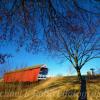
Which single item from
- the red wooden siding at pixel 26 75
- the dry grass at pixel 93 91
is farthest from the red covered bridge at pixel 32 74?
the dry grass at pixel 93 91

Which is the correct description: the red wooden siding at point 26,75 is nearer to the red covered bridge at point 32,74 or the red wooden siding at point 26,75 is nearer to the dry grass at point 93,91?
the red covered bridge at point 32,74

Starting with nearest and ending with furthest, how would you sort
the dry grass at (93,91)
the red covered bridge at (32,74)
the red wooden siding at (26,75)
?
the dry grass at (93,91) < the red covered bridge at (32,74) < the red wooden siding at (26,75)

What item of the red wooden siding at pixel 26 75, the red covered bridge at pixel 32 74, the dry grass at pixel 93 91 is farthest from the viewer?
the red wooden siding at pixel 26 75

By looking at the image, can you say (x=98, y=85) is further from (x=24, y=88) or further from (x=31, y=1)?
(x=31, y=1)

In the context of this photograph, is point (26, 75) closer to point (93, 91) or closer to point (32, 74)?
point (32, 74)

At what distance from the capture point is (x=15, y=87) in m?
Result: 33.6

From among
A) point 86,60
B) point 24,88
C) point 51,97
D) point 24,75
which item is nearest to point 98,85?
point 86,60

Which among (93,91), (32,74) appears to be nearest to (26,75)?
(32,74)

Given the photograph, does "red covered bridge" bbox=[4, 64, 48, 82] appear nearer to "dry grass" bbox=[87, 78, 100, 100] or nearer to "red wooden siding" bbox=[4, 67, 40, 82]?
"red wooden siding" bbox=[4, 67, 40, 82]

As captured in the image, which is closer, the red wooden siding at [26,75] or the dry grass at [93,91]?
the dry grass at [93,91]

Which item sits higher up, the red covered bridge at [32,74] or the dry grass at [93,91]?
the red covered bridge at [32,74]

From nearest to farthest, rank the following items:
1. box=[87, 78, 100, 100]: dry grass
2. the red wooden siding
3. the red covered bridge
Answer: box=[87, 78, 100, 100]: dry grass < the red covered bridge < the red wooden siding

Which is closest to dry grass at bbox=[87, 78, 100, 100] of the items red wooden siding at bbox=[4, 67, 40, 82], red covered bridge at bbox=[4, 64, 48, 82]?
red covered bridge at bbox=[4, 64, 48, 82]

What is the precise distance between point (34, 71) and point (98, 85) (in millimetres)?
14739
